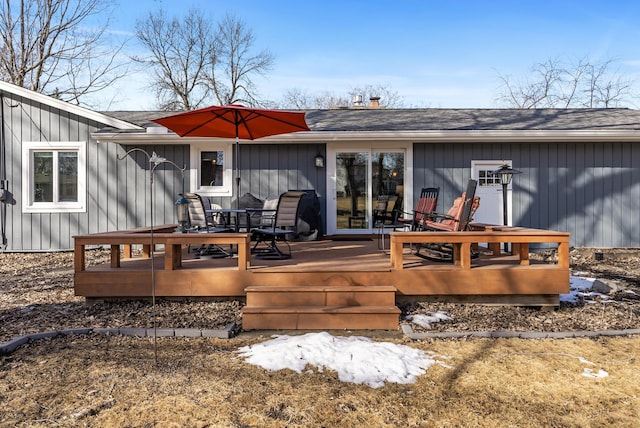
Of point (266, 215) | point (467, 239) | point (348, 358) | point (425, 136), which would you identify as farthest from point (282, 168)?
point (348, 358)

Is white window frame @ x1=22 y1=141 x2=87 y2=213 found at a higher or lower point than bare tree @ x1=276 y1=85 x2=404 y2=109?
lower

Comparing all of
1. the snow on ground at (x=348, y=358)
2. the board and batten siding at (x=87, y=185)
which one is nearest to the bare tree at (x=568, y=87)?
the board and batten siding at (x=87, y=185)

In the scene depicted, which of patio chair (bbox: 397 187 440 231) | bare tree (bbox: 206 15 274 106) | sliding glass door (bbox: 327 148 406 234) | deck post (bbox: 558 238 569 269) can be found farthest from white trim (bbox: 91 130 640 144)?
bare tree (bbox: 206 15 274 106)

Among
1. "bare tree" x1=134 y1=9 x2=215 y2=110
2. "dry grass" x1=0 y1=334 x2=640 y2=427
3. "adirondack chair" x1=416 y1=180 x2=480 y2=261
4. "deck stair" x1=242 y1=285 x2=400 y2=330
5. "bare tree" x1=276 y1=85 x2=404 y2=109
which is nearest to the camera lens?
"dry grass" x1=0 y1=334 x2=640 y2=427

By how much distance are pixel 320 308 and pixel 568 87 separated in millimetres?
26062

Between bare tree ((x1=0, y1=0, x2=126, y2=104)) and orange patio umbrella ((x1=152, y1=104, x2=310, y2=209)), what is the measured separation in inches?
570

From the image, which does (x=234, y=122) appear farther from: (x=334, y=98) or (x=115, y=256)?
(x=334, y=98)

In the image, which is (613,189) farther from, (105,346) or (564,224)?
(105,346)

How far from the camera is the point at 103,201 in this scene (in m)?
8.18

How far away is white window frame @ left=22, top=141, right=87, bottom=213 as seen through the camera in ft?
26.4

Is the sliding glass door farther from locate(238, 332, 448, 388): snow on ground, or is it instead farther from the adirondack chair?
locate(238, 332, 448, 388): snow on ground

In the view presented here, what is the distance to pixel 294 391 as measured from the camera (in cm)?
247

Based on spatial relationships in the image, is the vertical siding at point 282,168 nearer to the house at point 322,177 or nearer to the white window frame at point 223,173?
the house at point 322,177

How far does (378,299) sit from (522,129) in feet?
18.1
